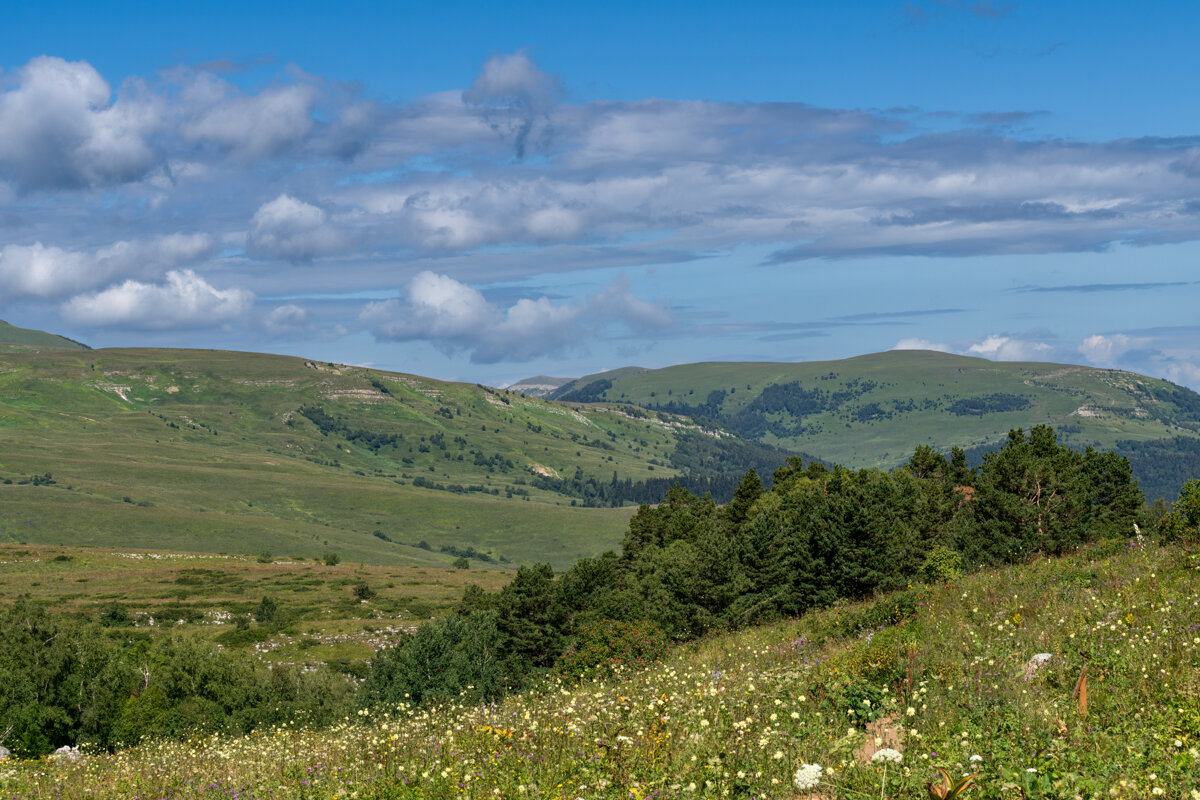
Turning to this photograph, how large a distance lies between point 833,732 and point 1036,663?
13.7 feet

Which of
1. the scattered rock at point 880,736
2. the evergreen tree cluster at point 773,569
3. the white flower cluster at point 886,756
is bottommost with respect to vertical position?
the evergreen tree cluster at point 773,569

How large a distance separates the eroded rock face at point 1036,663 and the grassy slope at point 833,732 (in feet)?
0.45

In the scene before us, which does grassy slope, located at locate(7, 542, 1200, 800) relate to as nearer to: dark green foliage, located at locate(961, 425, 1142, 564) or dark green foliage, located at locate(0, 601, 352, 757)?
dark green foliage, located at locate(961, 425, 1142, 564)

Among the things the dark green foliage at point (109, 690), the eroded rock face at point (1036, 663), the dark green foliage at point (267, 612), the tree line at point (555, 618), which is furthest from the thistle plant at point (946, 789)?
the dark green foliage at point (267, 612)

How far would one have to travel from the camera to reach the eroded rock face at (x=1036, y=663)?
12352 millimetres

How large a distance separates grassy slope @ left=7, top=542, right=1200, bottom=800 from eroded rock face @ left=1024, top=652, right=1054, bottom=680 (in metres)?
0.14

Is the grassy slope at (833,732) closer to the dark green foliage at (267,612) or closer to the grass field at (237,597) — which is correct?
the grass field at (237,597)

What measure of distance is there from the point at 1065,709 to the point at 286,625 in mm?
141172

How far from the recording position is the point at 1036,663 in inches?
501

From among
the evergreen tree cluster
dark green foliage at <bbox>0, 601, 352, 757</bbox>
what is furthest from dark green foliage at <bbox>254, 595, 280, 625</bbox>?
the evergreen tree cluster

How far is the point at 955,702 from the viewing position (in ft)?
37.1

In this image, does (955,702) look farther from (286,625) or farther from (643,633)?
(286,625)

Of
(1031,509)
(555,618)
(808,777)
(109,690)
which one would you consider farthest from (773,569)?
(808,777)

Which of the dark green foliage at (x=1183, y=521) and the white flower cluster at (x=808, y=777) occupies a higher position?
the dark green foliage at (x=1183, y=521)
